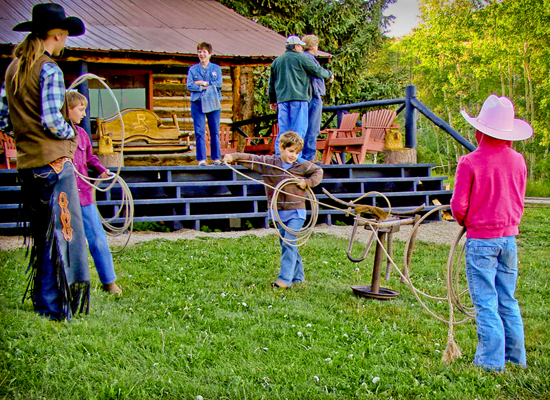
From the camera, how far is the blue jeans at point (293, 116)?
7980 millimetres

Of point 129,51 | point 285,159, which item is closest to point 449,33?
point 129,51

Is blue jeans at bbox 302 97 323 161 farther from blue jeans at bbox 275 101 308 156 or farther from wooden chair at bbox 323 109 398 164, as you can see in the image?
wooden chair at bbox 323 109 398 164

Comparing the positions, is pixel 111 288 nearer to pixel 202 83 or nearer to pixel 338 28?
pixel 202 83

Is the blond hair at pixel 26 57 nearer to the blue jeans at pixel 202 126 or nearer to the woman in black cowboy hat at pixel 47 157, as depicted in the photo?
the woman in black cowboy hat at pixel 47 157

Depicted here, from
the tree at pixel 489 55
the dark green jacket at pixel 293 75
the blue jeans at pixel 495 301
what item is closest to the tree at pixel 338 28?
the tree at pixel 489 55

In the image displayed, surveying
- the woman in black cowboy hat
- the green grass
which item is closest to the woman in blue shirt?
the green grass

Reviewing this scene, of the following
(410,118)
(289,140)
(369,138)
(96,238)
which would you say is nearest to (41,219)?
(96,238)

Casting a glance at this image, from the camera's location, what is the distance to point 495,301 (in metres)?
3.27

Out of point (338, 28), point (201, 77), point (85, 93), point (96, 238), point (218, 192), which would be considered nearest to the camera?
point (96, 238)

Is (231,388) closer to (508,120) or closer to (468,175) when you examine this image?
(468,175)

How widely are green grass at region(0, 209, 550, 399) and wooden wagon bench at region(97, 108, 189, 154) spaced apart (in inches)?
196

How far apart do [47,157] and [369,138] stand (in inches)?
297

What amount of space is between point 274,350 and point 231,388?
0.63 m

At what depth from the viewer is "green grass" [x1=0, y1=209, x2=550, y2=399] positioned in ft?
9.82
